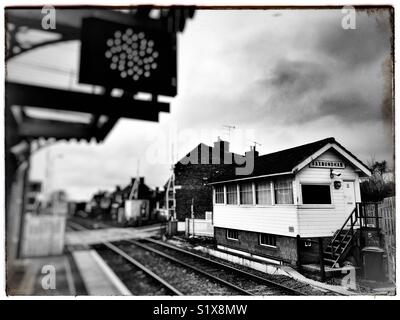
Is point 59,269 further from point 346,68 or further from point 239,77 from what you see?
point 346,68

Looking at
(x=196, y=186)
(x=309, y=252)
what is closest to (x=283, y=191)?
(x=309, y=252)

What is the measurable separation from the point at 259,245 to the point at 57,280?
91.8 inches

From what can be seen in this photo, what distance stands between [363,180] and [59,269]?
357cm

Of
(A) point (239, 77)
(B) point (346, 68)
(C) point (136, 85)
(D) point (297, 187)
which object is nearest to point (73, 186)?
(C) point (136, 85)

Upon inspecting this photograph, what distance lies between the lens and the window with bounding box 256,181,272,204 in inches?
133

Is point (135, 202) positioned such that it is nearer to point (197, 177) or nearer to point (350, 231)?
point (197, 177)

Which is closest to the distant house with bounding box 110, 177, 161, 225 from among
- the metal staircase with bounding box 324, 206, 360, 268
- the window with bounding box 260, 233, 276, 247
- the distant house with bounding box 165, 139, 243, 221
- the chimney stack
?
the distant house with bounding box 165, 139, 243, 221

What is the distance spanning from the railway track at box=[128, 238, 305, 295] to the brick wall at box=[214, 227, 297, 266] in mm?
248

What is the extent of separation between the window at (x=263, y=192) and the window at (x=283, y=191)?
9 centimetres

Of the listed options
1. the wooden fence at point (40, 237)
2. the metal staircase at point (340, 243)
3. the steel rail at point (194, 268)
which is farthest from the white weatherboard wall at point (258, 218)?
the wooden fence at point (40, 237)

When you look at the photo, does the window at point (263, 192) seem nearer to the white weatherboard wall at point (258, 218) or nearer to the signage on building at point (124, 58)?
the white weatherboard wall at point (258, 218)

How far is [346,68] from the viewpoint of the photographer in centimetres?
346

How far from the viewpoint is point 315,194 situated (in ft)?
10.7

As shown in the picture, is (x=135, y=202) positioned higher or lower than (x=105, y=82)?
lower
